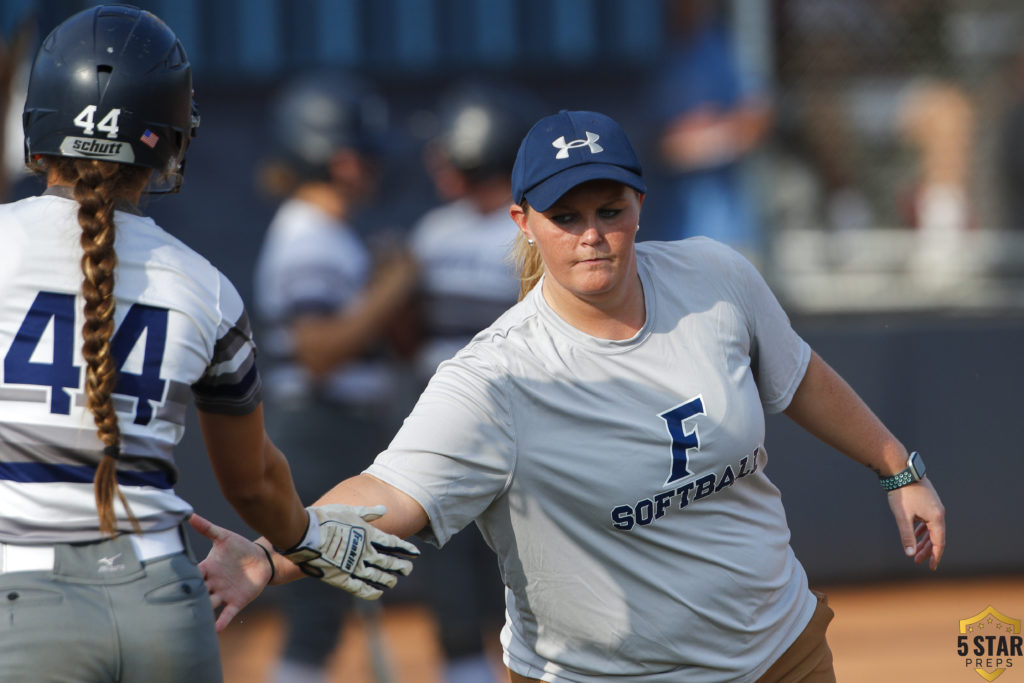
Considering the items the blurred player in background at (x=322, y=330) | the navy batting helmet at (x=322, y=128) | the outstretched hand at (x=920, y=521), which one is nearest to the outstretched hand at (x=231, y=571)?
the outstretched hand at (x=920, y=521)

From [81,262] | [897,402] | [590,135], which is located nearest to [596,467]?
[590,135]

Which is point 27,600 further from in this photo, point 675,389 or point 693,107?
point 693,107

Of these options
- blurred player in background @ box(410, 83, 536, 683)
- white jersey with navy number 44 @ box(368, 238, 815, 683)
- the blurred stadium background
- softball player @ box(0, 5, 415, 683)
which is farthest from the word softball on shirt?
the blurred stadium background

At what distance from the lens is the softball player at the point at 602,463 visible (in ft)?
8.95

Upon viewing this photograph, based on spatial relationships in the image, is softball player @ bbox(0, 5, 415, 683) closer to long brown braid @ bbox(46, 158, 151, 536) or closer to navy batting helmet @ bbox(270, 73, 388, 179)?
long brown braid @ bbox(46, 158, 151, 536)

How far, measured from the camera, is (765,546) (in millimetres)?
2955

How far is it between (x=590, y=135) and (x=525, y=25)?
8.00 metres

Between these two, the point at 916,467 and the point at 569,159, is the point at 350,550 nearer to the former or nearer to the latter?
the point at 569,159

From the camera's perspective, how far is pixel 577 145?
9.34 feet

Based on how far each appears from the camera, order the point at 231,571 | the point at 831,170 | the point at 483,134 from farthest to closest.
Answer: the point at 831,170 → the point at 483,134 → the point at 231,571

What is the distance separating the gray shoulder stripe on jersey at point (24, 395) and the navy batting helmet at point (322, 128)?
3.32 meters

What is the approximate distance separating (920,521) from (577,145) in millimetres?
1373

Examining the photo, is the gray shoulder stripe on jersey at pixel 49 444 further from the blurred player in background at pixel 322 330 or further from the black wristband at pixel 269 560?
the blurred player in background at pixel 322 330

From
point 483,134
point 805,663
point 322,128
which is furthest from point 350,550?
point 322,128
